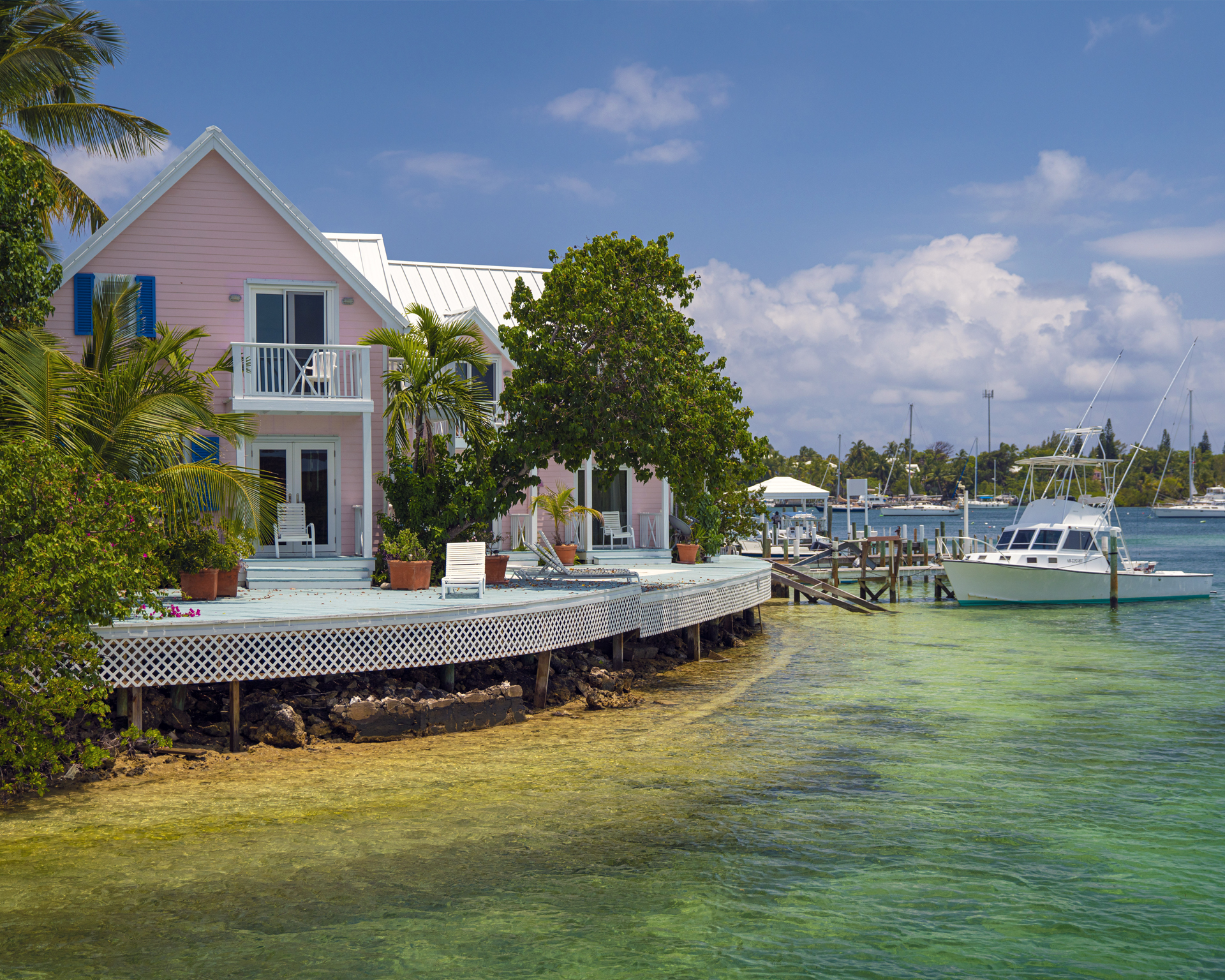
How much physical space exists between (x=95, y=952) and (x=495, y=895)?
2900mm

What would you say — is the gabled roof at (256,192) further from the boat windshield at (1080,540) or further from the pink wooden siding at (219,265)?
the boat windshield at (1080,540)

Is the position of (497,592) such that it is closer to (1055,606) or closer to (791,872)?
(791,872)

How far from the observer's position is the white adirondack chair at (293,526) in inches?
761

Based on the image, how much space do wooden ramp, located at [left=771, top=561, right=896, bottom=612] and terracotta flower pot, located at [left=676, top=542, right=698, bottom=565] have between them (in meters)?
4.02

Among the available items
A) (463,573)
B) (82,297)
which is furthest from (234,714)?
(82,297)

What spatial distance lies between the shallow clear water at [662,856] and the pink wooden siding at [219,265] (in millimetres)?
8691

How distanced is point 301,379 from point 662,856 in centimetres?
1269

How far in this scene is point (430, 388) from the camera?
17.9m

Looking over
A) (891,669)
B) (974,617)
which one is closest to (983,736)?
(891,669)

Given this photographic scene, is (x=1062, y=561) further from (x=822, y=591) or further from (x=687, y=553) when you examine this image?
(x=687, y=553)

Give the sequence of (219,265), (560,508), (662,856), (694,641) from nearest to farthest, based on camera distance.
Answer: (662,856) < (219,265) < (694,641) < (560,508)

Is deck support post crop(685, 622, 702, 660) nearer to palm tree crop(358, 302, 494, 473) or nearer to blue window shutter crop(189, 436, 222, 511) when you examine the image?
palm tree crop(358, 302, 494, 473)

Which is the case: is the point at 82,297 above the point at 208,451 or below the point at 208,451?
above

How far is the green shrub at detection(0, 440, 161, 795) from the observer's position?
9.97 metres
